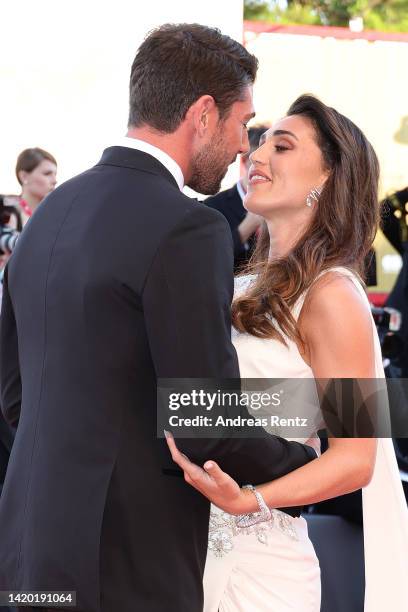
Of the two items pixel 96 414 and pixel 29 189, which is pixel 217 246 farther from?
pixel 29 189

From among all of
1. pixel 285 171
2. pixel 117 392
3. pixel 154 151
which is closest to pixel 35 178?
→ pixel 285 171

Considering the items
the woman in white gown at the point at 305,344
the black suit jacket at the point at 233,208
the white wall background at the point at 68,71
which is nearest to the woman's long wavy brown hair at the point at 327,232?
the woman in white gown at the point at 305,344

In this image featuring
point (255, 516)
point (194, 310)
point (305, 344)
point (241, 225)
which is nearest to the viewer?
point (194, 310)

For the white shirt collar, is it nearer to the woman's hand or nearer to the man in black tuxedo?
the man in black tuxedo

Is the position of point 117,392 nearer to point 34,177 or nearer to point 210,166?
point 210,166

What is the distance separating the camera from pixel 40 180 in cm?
545

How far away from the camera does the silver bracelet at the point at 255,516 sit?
6.59 ft

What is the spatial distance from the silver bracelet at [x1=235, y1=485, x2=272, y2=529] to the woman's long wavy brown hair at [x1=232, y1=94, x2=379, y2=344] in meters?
0.46

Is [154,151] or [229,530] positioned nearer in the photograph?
[154,151]

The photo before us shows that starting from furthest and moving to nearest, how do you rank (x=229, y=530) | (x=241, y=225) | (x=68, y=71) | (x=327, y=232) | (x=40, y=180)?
(x=68, y=71) → (x=40, y=180) → (x=241, y=225) → (x=327, y=232) → (x=229, y=530)

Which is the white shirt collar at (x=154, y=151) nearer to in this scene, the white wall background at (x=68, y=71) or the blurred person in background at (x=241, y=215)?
the blurred person in background at (x=241, y=215)

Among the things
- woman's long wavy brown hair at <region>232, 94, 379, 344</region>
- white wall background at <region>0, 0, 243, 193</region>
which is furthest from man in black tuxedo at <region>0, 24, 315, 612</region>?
white wall background at <region>0, 0, 243, 193</region>

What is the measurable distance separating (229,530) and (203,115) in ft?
3.03

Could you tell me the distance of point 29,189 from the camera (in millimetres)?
5449
